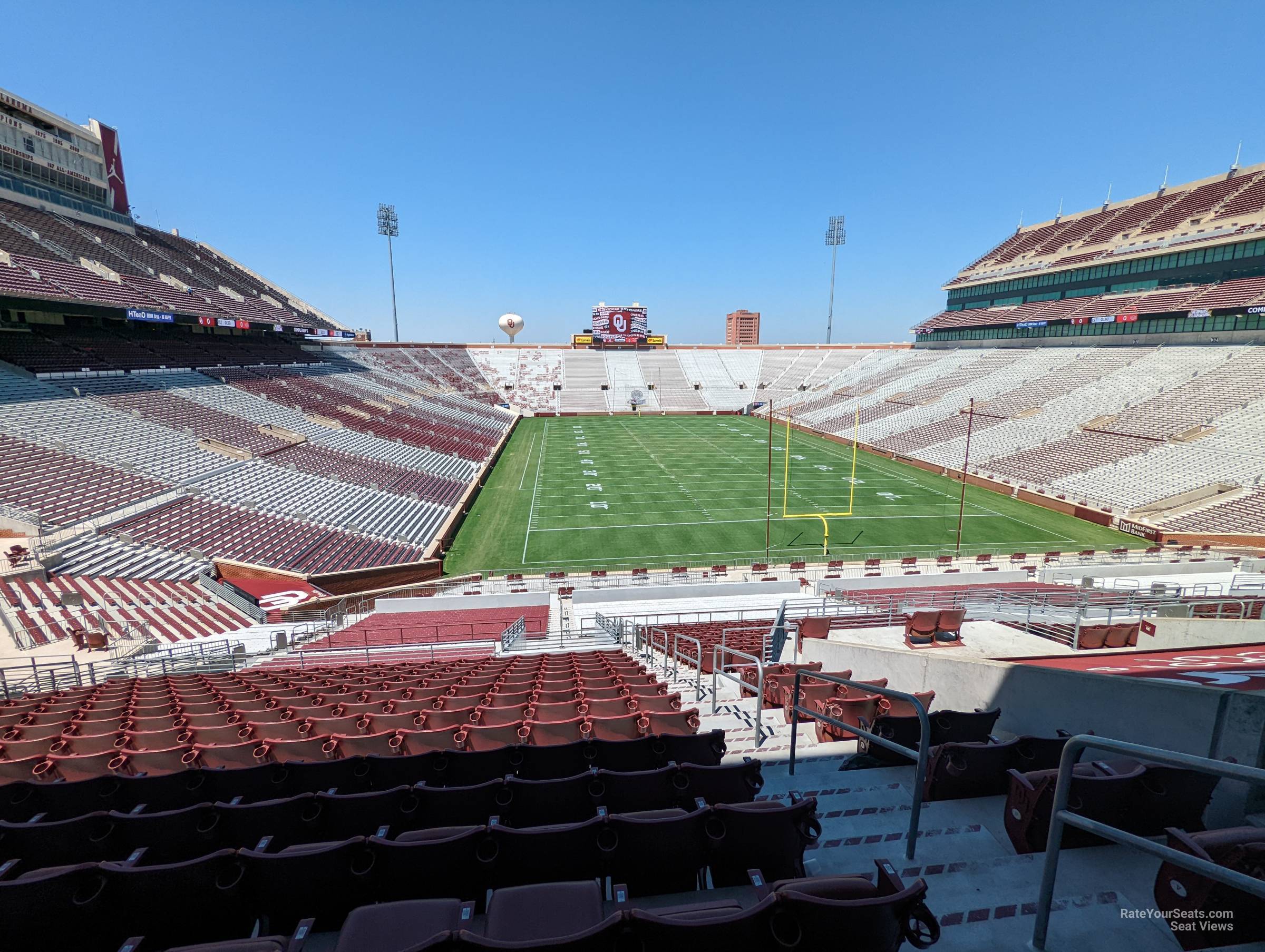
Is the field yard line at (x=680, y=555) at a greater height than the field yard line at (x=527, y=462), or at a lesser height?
lesser

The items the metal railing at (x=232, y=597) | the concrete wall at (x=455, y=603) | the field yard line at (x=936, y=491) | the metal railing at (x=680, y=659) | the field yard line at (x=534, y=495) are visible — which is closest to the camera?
the metal railing at (x=680, y=659)

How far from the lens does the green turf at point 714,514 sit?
25.7m

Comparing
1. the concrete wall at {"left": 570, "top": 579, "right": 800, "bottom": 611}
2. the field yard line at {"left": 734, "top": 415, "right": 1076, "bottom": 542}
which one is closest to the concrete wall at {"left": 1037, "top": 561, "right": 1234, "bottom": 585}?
the field yard line at {"left": 734, "top": 415, "right": 1076, "bottom": 542}

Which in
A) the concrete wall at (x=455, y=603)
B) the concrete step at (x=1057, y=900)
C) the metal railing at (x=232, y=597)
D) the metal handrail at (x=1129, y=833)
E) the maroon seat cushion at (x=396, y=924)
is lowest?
the concrete wall at (x=455, y=603)

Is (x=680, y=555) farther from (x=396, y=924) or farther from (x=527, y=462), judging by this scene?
(x=396, y=924)

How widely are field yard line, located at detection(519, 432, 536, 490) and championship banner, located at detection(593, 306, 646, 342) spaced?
32480mm

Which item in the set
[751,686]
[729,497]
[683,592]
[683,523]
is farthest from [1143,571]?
[751,686]

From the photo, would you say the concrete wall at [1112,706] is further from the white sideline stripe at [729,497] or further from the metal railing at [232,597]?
the white sideline stripe at [729,497]

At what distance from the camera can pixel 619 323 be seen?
275 ft

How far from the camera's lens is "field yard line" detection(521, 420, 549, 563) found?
26.5m

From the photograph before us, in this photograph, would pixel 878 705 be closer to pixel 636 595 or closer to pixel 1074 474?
pixel 636 595

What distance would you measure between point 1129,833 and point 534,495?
109ft

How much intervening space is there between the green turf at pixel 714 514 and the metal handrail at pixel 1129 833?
2167 cm

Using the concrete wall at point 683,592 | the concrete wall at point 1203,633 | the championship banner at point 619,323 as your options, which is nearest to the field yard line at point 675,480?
the concrete wall at point 683,592
